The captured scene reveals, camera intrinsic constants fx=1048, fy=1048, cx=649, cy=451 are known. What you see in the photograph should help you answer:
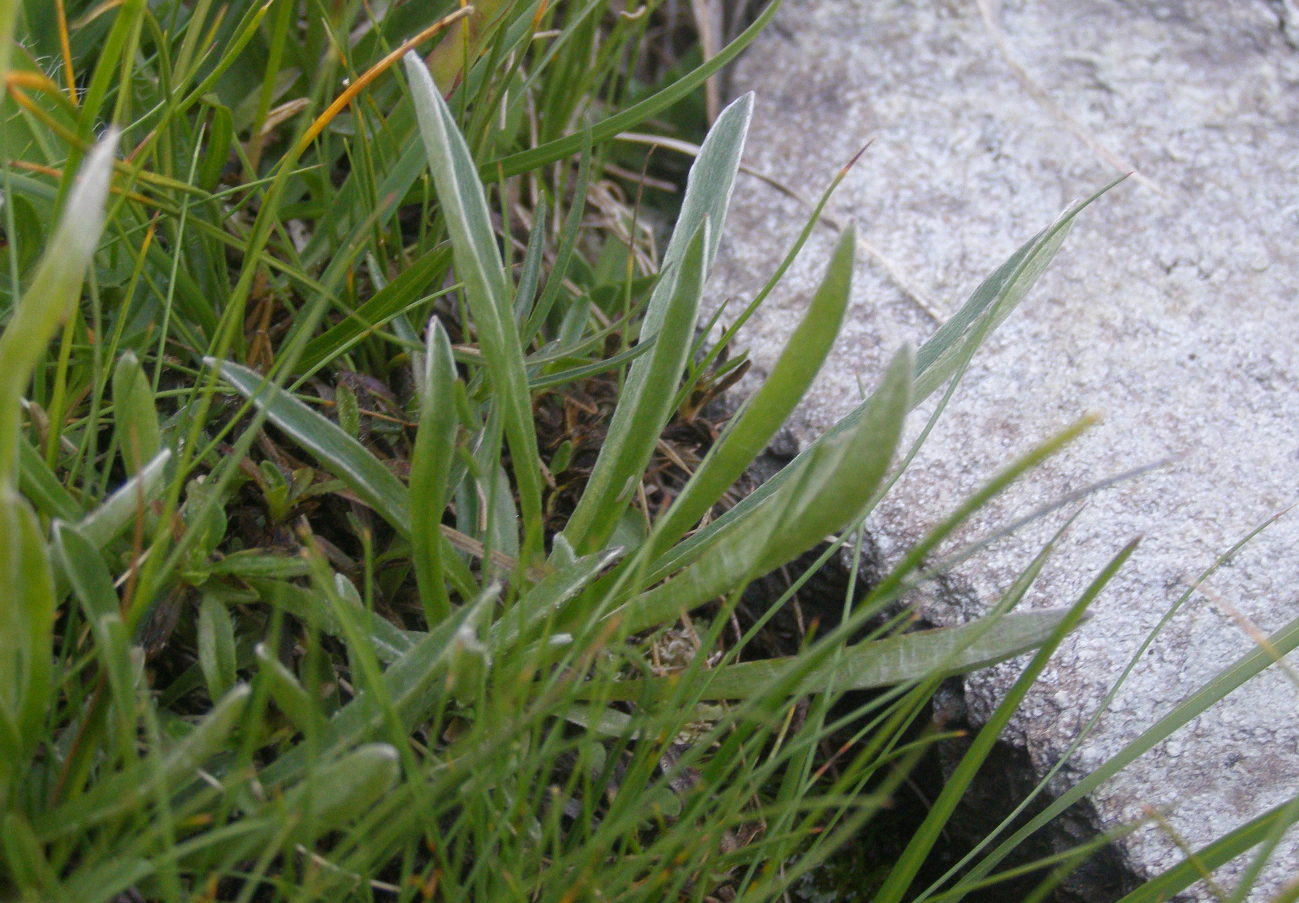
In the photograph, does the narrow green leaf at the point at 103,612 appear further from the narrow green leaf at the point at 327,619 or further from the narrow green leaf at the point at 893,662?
the narrow green leaf at the point at 893,662

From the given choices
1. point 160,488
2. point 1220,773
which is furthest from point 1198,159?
point 160,488

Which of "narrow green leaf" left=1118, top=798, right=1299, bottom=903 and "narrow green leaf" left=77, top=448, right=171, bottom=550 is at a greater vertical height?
"narrow green leaf" left=77, top=448, right=171, bottom=550

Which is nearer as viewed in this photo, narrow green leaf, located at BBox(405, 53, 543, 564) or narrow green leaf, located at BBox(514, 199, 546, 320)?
narrow green leaf, located at BBox(405, 53, 543, 564)

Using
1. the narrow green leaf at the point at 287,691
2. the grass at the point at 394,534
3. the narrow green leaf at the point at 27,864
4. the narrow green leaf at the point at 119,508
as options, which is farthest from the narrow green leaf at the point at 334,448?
the narrow green leaf at the point at 27,864

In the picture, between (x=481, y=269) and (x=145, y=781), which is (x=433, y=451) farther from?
(x=145, y=781)

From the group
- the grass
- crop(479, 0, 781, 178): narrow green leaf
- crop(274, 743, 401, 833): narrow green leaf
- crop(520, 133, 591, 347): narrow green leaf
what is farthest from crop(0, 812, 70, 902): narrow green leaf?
crop(479, 0, 781, 178): narrow green leaf

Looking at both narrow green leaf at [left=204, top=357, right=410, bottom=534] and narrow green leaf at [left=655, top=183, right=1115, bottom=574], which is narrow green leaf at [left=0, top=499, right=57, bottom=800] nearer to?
narrow green leaf at [left=204, top=357, right=410, bottom=534]

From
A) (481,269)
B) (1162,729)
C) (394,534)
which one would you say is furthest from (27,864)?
(1162,729)
